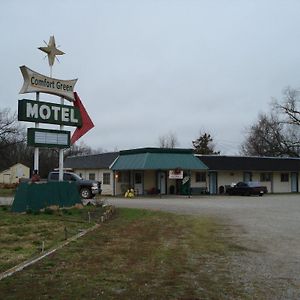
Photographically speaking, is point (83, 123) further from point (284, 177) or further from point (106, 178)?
point (284, 177)

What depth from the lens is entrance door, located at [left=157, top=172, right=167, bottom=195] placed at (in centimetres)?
4609

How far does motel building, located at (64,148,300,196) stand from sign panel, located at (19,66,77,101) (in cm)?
1682

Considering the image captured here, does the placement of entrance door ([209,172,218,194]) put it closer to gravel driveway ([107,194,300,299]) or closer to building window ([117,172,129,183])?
building window ([117,172,129,183])

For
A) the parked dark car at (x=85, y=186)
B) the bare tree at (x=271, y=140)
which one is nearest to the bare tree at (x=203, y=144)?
the bare tree at (x=271, y=140)

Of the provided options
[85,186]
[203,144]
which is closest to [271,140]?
[203,144]

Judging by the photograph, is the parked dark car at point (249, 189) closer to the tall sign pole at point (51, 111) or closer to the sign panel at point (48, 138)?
the tall sign pole at point (51, 111)

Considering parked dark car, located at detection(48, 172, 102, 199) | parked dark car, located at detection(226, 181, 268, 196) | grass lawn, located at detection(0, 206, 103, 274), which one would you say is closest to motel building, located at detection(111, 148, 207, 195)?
parked dark car, located at detection(226, 181, 268, 196)

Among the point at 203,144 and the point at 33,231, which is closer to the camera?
the point at 33,231

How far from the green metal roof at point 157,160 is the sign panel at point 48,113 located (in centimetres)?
1647

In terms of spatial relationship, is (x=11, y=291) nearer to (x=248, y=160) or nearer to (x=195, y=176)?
(x=195, y=176)

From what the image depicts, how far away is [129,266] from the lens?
30.0 ft

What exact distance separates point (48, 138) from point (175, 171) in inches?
715

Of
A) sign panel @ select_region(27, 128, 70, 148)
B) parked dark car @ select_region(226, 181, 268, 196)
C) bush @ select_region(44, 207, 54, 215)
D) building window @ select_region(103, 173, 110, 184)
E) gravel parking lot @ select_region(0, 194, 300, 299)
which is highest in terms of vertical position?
sign panel @ select_region(27, 128, 70, 148)

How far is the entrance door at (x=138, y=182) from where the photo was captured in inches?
1799
